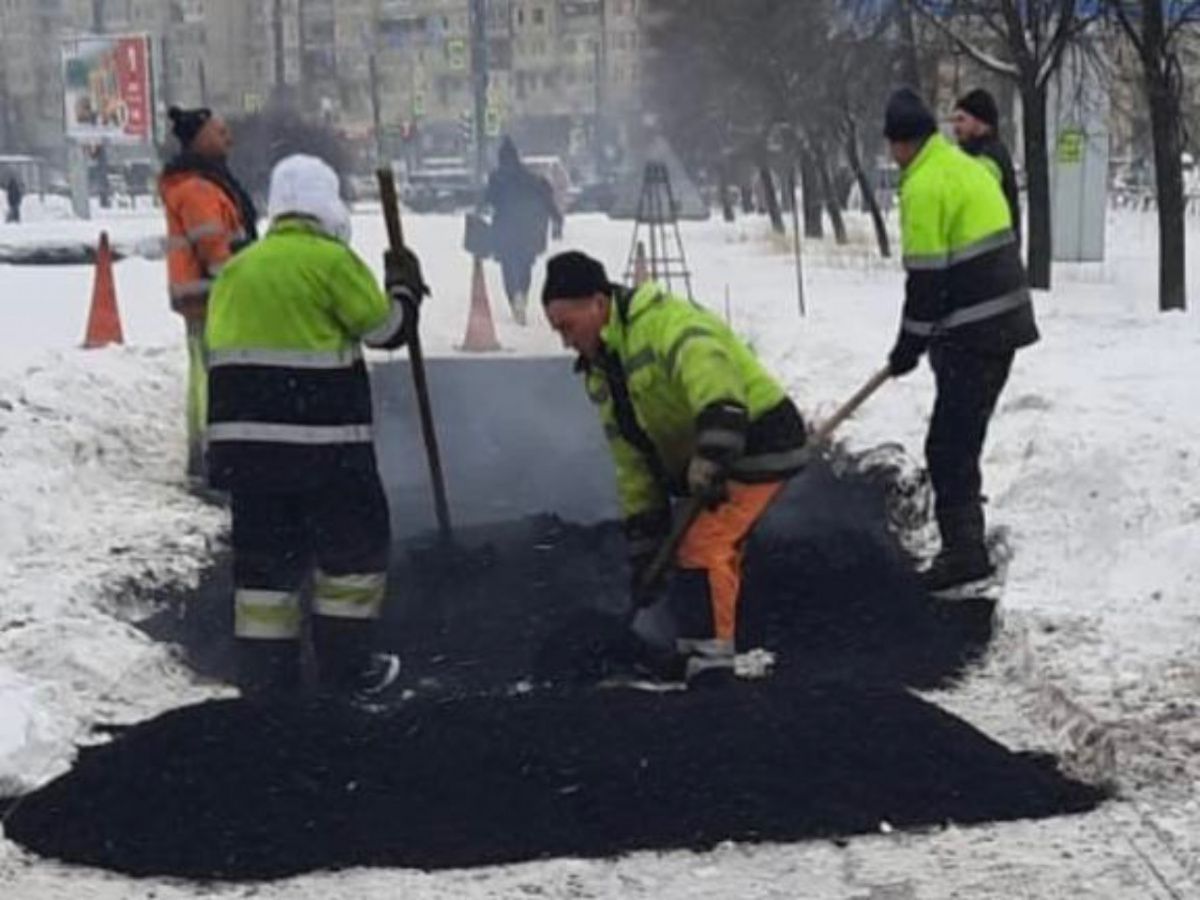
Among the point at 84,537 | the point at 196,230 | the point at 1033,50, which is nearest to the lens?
the point at 84,537

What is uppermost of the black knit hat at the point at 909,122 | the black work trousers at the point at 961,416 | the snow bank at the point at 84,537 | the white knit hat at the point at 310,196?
the black knit hat at the point at 909,122

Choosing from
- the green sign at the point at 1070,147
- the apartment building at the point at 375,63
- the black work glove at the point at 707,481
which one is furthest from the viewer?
the apartment building at the point at 375,63

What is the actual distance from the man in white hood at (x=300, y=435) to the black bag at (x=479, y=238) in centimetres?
1393

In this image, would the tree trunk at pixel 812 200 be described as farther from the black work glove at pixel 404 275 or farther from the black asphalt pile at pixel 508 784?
the black asphalt pile at pixel 508 784

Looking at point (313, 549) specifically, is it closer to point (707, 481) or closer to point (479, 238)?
point (707, 481)

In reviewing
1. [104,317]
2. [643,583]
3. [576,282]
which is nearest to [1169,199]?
[104,317]

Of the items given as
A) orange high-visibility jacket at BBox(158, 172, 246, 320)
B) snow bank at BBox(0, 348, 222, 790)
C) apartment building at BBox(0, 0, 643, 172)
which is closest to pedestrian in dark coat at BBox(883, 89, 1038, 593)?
snow bank at BBox(0, 348, 222, 790)

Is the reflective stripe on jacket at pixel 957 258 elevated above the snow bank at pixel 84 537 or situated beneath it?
elevated above

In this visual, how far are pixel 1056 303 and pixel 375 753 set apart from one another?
1504 cm

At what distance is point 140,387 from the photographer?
12.1 metres

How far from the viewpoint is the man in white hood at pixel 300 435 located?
617 centimetres

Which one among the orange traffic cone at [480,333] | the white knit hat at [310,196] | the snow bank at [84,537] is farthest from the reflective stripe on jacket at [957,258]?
the orange traffic cone at [480,333]

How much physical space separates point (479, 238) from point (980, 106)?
13.2 m

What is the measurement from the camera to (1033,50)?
1938 cm
